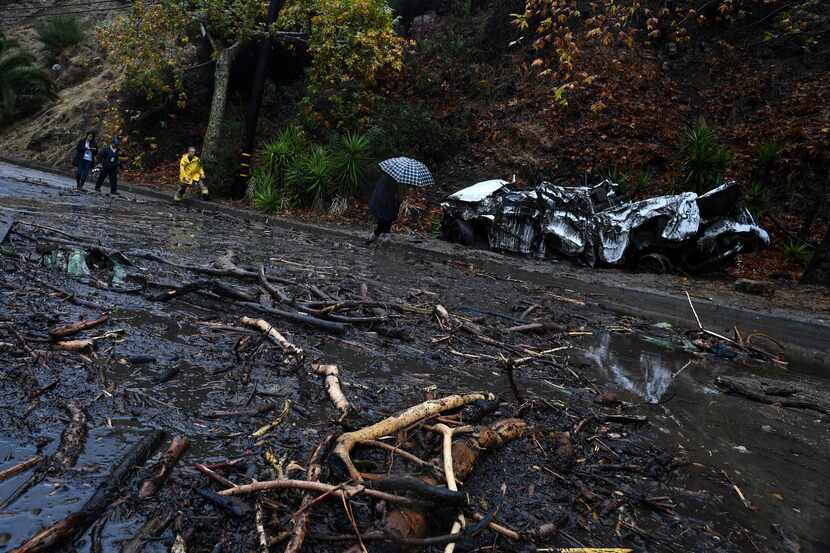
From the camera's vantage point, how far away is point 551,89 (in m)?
18.4

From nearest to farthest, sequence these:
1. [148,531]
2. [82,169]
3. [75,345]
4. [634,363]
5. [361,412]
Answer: [148,531]
[361,412]
[75,345]
[634,363]
[82,169]

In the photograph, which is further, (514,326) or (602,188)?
(602,188)

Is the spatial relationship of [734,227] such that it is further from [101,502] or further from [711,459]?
[101,502]

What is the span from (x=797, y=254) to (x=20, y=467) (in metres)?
13.4

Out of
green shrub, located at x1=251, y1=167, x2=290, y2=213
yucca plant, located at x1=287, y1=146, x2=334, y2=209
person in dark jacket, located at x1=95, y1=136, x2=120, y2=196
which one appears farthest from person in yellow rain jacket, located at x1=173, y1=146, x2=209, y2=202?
yucca plant, located at x1=287, y1=146, x2=334, y2=209

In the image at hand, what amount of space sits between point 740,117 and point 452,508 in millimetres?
17473

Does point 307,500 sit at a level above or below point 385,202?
below

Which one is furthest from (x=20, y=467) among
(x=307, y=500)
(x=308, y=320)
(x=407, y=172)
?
(x=407, y=172)

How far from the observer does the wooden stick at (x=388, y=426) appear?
6.47ft

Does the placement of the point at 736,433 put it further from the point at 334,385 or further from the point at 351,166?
the point at 351,166

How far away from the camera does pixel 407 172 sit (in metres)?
10.5

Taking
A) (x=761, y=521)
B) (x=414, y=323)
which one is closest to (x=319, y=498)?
(x=761, y=521)

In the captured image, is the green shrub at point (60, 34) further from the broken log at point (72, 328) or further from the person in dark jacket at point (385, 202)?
the broken log at point (72, 328)

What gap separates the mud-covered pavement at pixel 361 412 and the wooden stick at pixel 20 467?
0.06 ft
